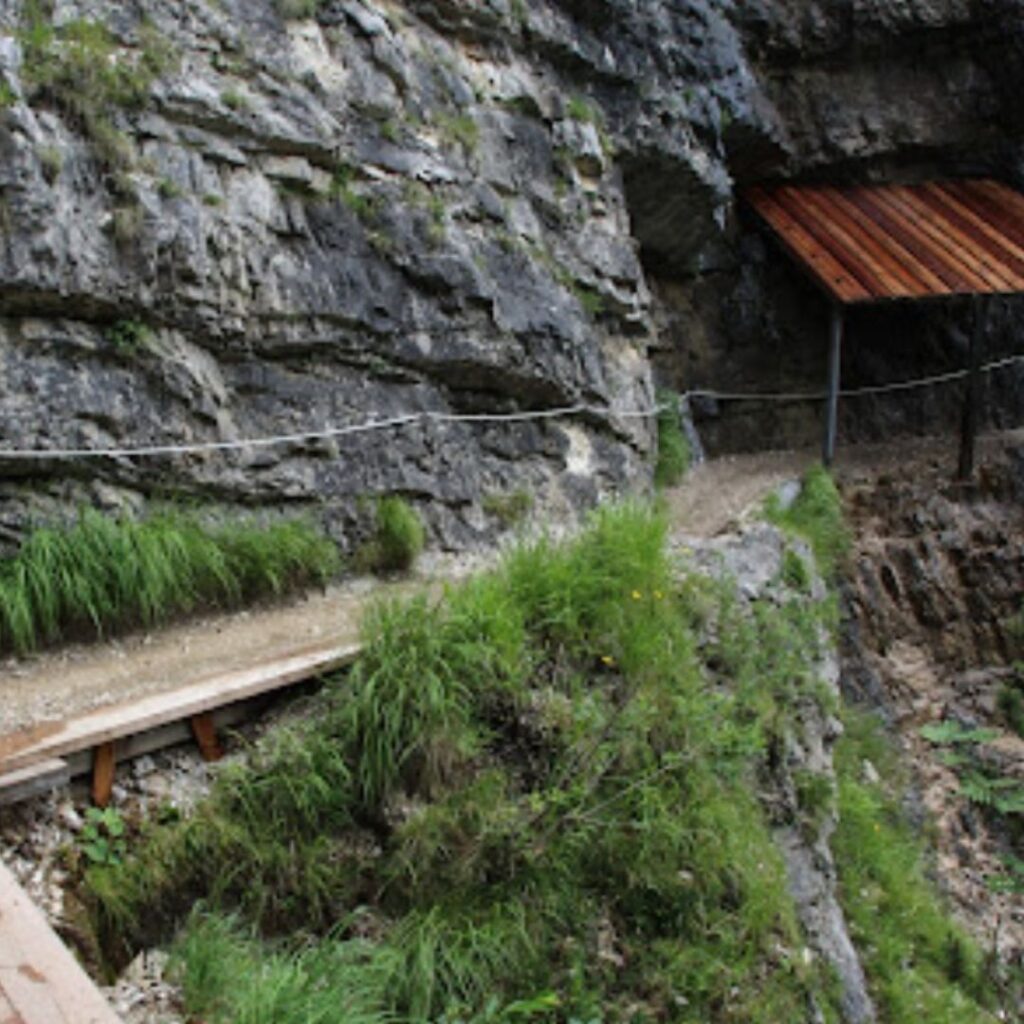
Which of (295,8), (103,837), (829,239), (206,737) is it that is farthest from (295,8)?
(829,239)

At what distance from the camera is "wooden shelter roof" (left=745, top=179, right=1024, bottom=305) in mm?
10672

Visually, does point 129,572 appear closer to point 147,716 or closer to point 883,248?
point 147,716

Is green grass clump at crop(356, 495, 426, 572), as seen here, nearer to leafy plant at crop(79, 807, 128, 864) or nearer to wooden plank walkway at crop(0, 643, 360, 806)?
wooden plank walkway at crop(0, 643, 360, 806)

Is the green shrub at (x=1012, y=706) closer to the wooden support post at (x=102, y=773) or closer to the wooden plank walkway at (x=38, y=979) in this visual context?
the wooden support post at (x=102, y=773)

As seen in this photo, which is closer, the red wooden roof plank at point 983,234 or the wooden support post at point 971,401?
the red wooden roof plank at point 983,234

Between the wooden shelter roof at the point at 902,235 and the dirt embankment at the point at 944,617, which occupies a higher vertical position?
the wooden shelter roof at the point at 902,235

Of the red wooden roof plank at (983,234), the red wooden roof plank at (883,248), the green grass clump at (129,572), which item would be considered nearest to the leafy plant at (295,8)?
the green grass clump at (129,572)

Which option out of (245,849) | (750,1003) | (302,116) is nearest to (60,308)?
(302,116)

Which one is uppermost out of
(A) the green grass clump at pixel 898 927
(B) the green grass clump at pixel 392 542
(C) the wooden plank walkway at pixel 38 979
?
(B) the green grass clump at pixel 392 542

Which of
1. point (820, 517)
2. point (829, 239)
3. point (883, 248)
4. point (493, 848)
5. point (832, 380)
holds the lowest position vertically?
point (820, 517)

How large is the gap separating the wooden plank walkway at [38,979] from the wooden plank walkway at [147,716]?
81 cm

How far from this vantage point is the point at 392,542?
6344mm

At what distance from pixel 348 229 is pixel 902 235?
7.29m

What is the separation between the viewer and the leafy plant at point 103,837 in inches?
141
